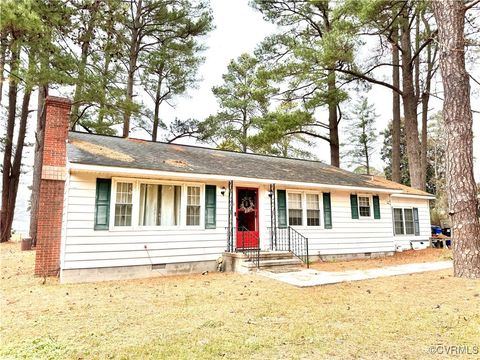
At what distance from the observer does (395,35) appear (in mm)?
17250

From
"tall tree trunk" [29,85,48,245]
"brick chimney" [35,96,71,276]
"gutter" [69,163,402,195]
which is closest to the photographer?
"gutter" [69,163,402,195]

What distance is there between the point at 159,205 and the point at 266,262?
347 centimetres

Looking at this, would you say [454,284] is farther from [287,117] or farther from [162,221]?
[287,117]

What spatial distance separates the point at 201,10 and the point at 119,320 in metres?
17.7

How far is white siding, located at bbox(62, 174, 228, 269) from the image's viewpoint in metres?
7.52

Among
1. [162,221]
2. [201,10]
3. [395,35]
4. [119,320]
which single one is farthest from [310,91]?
[119,320]

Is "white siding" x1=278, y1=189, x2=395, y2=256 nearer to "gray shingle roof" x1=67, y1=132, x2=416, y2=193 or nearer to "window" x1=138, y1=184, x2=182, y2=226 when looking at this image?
"gray shingle roof" x1=67, y1=132, x2=416, y2=193

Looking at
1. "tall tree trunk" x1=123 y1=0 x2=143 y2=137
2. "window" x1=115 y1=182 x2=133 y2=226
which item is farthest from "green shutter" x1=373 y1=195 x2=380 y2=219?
"tall tree trunk" x1=123 y1=0 x2=143 y2=137

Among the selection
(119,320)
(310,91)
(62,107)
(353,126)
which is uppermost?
(353,126)

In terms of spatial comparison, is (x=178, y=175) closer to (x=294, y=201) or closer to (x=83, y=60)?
(x=294, y=201)

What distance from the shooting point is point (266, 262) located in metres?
8.99

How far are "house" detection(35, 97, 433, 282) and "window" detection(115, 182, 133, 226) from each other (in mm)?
26

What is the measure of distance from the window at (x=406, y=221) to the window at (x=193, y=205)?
31.6 ft

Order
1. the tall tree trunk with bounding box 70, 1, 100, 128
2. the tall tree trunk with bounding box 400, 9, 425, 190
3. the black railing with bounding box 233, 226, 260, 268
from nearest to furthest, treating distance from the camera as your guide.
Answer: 1. the tall tree trunk with bounding box 70, 1, 100, 128
2. the black railing with bounding box 233, 226, 260, 268
3. the tall tree trunk with bounding box 400, 9, 425, 190
